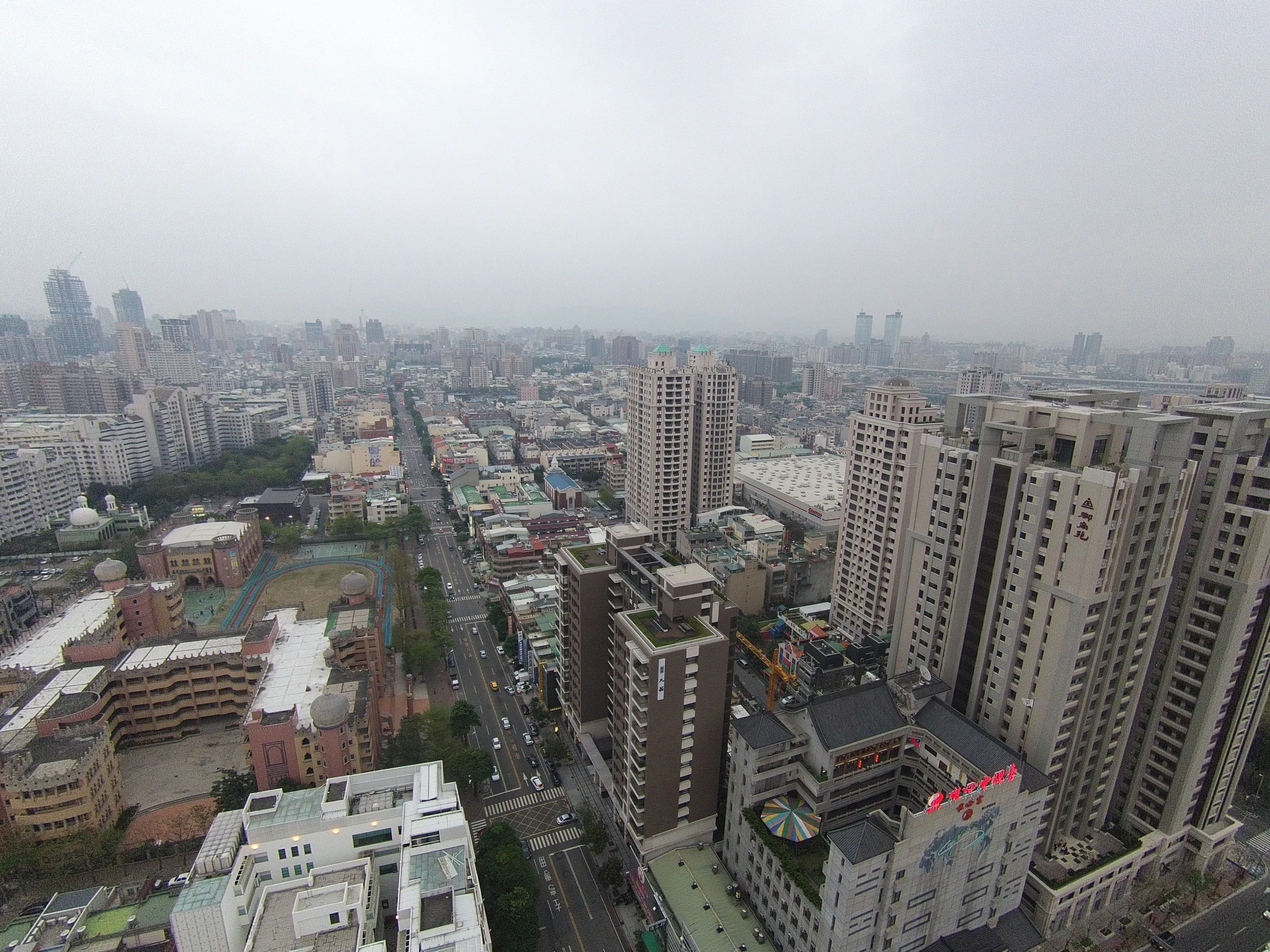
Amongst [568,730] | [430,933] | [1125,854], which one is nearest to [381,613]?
[568,730]

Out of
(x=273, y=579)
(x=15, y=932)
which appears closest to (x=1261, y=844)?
(x=15, y=932)

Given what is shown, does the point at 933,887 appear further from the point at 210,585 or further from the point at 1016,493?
the point at 210,585

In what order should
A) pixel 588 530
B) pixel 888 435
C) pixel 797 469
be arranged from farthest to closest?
pixel 797 469
pixel 588 530
pixel 888 435

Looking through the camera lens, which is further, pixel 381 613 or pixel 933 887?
pixel 381 613

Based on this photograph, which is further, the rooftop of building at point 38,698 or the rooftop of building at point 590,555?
the rooftop of building at point 590,555

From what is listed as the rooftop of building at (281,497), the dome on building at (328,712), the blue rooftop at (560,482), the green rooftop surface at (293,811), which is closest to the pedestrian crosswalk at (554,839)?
the green rooftop surface at (293,811)

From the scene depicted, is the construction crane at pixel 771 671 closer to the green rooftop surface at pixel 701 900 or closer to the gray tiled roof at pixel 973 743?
the gray tiled roof at pixel 973 743
